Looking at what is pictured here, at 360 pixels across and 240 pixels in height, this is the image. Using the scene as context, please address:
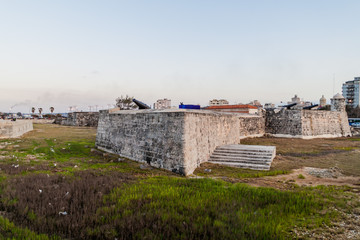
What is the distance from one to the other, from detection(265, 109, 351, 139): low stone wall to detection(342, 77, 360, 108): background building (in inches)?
3578

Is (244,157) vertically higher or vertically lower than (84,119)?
lower

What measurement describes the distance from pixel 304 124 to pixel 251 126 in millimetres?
6552

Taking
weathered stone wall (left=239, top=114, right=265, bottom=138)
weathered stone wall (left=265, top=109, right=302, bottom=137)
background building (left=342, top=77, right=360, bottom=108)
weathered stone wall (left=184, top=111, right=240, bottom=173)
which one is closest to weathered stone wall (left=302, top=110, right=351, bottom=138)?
weathered stone wall (left=265, top=109, right=302, bottom=137)

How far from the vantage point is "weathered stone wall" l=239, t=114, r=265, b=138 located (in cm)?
2186

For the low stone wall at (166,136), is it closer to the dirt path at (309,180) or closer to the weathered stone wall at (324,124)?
the dirt path at (309,180)

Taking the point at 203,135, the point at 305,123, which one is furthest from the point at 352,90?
the point at 203,135

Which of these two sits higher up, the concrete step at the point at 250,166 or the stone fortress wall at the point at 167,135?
the stone fortress wall at the point at 167,135

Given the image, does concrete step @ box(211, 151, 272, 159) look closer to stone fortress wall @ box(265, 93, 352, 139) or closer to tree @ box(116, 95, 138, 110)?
stone fortress wall @ box(265, 93, 352, 139)

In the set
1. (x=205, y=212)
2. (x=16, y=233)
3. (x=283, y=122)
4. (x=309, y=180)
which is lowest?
(x=309, y=180)

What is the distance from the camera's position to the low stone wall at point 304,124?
80.2 feet

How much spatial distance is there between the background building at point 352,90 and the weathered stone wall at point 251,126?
99.1 meters

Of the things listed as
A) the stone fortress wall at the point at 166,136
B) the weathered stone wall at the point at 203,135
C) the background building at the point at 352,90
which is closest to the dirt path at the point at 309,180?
the weathered stone wall at the point at 203,135

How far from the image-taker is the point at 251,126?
2341 centimetres

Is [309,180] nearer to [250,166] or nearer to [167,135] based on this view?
[250,166]
